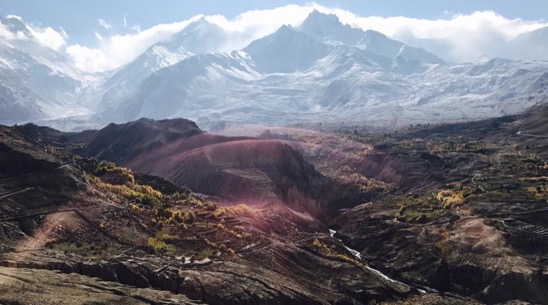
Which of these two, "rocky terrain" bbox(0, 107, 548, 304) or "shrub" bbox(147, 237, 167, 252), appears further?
"shrub" bbox(147, 237, 167, 252)

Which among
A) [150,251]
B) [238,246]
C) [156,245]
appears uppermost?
[156,245]

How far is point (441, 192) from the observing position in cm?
18600

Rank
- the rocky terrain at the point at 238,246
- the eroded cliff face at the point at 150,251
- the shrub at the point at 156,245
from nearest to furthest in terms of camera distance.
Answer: the eroded cliff face at the point at 150,251 < the rocky terrain at the point at 238,246 < the shrub at the point at 156,245

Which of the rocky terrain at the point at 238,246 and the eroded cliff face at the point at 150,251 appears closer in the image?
the eroded cliff face at the point at 150,251

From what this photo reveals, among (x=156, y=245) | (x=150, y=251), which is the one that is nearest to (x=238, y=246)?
(x=156, y=245)

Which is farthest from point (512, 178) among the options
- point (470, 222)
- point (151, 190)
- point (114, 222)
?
point (114, 222)

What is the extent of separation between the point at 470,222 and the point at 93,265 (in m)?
96.7

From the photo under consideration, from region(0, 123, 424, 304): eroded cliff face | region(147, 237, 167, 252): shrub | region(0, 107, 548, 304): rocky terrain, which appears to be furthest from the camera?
region(147, 237, 167, 252): shrub

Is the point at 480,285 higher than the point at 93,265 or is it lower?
lower

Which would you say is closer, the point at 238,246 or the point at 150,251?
the point at 150,251

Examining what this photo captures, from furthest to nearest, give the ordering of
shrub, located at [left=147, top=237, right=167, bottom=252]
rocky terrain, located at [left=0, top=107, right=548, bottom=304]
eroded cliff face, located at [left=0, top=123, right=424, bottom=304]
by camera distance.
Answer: shrub, located at [left=147, top=237, right=167, bottom=252]
rocky terrain, located at [left=0, top=107, right=548, bottom=304]
eroded cliff face, located at [left=0, top=123, right=424, bottom=304]

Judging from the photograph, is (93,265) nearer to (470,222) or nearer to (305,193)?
(470,222)

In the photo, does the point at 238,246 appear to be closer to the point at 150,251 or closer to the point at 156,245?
the point at 156,245

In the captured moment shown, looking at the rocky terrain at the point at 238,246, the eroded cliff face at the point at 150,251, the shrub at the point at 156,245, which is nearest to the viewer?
the eroded cliff face at the point at 150,251
